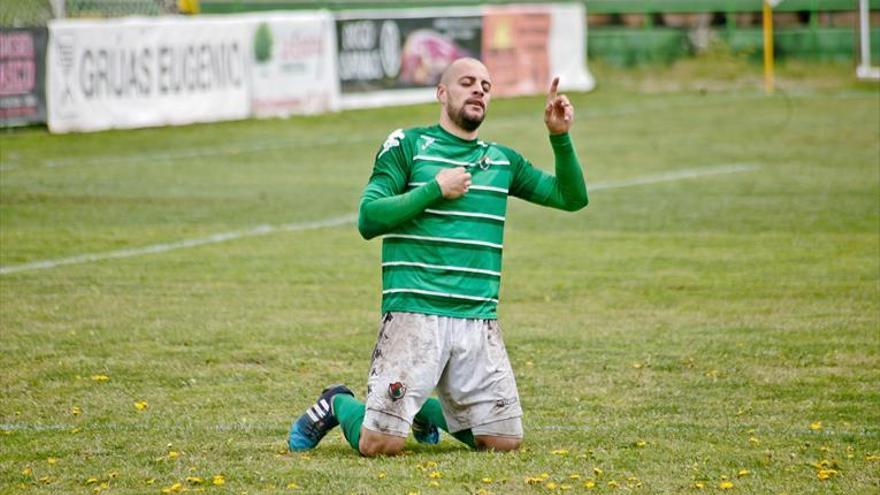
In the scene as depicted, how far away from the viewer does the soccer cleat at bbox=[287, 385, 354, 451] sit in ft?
24.0

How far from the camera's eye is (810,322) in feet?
35.1

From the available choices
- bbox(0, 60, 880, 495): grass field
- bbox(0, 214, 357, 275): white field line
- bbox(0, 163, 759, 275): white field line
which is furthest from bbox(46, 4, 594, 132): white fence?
bbox(0, 214, 357, 275): white field line

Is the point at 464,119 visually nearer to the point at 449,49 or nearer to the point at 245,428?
the point at 245,428

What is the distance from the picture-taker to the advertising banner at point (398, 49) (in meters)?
28.4

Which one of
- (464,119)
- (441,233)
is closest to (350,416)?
(441,233)

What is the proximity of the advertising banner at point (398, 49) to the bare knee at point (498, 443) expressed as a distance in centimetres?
2125

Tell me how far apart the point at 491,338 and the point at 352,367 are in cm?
231

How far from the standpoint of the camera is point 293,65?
26953mm

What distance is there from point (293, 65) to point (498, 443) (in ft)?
66.4

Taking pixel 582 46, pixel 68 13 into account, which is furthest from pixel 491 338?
pixel 582 46

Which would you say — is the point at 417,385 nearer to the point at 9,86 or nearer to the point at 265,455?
the point at 265,455

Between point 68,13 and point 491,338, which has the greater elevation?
point 68,13

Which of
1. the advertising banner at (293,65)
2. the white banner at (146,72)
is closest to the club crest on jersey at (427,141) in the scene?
the white banner at (146,72)

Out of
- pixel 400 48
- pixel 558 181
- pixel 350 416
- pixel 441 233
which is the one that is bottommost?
pixel 350 416
